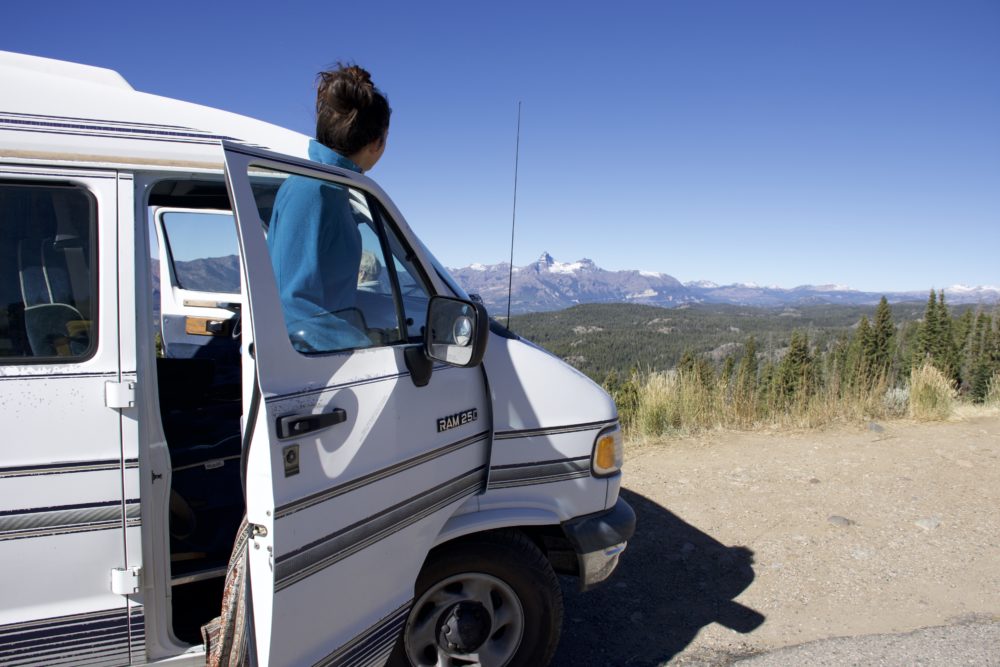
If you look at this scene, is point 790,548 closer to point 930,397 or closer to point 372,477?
point 372,477

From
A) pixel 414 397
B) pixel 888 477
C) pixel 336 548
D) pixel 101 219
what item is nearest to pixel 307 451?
pixel 336 548

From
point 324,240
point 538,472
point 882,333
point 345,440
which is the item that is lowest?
point 882,333

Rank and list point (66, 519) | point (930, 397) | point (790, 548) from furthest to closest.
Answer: point (930, 397) < point (790, 548) < point (66, 519)

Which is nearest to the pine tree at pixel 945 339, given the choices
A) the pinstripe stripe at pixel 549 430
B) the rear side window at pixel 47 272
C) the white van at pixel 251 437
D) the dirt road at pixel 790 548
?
the dirt road at pixel 790 548

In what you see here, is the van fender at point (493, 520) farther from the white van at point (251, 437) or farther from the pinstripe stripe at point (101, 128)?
the pinstripe stripe at point (101, 128)

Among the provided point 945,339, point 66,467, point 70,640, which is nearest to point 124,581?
point 70,640

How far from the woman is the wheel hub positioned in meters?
1.27

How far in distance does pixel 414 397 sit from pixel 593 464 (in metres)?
1.09

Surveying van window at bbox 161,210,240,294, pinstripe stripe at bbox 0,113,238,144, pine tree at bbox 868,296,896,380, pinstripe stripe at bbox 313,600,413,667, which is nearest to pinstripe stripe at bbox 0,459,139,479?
pinstripe stripe at bbox 313,600,413,667

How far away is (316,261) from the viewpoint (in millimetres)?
2066

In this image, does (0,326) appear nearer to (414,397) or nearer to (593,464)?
(414,397)

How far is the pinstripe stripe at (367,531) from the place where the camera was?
1.72 meters

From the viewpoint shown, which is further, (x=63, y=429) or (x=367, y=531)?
(x=367, y=531)

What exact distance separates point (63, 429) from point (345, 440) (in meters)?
0.85
